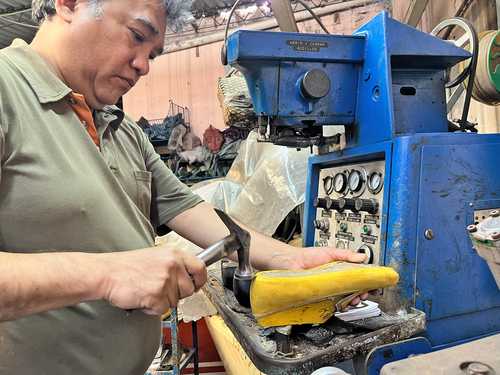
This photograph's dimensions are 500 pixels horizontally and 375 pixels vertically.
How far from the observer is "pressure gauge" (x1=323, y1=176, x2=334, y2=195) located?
1291 millimetres

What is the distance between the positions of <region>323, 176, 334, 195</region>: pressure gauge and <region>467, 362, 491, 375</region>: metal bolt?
0.79 metres

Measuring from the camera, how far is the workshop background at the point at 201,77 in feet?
11.5

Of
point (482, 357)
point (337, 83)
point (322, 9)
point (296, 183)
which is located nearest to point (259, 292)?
point (482, 357)

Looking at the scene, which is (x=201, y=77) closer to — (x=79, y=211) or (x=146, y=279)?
(x=79, y=211)

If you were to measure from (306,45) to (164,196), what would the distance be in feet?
2.03

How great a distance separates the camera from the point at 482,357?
1.80ft

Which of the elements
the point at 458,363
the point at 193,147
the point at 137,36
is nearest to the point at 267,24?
the point at 193,147

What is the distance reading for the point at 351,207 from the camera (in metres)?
1.13

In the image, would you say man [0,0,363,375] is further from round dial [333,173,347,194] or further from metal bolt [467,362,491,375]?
metal bolt [467,362,491,375]

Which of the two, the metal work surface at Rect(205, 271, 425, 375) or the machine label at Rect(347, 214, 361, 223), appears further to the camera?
the machine label at Rect(347, 214, 361, 223)

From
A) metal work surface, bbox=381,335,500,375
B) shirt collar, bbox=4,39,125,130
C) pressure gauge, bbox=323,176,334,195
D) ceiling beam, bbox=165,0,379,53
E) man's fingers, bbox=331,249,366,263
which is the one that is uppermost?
ceiling beam, bbox=165,0,379,53

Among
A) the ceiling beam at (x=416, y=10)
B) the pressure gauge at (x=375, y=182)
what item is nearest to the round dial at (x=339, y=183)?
the pressure gauge at (x=375, y=182)

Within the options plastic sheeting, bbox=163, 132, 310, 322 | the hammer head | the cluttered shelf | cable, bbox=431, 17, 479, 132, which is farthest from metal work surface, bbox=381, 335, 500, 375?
the cluttered shelf

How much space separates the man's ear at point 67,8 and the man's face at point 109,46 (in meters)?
0.01
